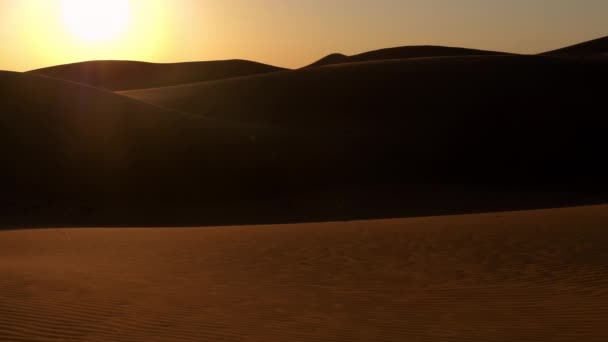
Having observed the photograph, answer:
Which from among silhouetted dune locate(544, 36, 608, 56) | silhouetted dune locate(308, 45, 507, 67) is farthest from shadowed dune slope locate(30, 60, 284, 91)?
silhouetted dune locate(544, 36, 608, 56)

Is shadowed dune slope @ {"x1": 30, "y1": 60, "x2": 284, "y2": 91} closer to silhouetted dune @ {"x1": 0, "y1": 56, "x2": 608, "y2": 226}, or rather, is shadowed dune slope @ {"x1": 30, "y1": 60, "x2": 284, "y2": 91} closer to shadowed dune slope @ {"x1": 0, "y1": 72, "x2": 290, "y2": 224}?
silhouetted dune @ {"x1": 0, "y1": 56, "x2": 608, "y2": 226}

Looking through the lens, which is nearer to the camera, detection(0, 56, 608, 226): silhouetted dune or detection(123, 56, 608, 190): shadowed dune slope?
detection(0, 56, 608, 226): silhouetted dune

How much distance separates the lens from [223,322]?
849 cm

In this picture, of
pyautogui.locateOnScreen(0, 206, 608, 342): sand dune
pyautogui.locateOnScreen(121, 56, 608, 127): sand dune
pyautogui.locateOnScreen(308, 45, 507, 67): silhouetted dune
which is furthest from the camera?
pyautogui.locateOnScreen(308, 45, 507, 67): silhouetted dune

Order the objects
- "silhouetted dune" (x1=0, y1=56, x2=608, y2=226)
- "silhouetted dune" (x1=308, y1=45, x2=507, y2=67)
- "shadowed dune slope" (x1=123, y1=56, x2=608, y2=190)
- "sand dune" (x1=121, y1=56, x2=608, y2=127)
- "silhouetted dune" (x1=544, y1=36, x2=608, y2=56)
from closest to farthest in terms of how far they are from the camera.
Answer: "silhouetted dune" (x1=0, y1=56, x2=608, y2=226)
"shadowed dune slope" (x1=123, y1=56, x2=608, y2=190)
"sand dune" (x1=121, y1=56, x2=608, y2=127)
"silhouetted dune" (x1=308, y1=45, x2=507, y2=67)
"silhouetted dune" (x1=544, y1=36, x2=608, y2=56)

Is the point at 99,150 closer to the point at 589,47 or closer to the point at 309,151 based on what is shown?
the point at 309,151

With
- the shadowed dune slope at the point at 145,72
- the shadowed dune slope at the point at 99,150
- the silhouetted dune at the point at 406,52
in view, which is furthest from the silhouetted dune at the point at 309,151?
the shadowed dune slope at the point at 145,72

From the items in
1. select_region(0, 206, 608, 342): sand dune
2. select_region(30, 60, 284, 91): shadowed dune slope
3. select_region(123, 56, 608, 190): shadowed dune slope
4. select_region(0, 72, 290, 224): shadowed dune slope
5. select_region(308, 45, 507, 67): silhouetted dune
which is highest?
select_region(30, 60, 284, 91): shadowed dune slope

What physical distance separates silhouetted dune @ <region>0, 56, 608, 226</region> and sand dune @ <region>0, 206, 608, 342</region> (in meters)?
13.1

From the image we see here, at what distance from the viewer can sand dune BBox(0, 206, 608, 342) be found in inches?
318

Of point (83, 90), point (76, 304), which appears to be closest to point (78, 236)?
point (76, 304)

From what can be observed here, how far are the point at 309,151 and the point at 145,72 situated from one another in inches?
3800

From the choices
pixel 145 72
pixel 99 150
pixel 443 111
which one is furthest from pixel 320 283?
pixel 145 72

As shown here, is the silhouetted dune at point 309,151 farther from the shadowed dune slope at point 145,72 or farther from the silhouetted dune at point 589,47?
the shadowed dune slope at point 145,72
